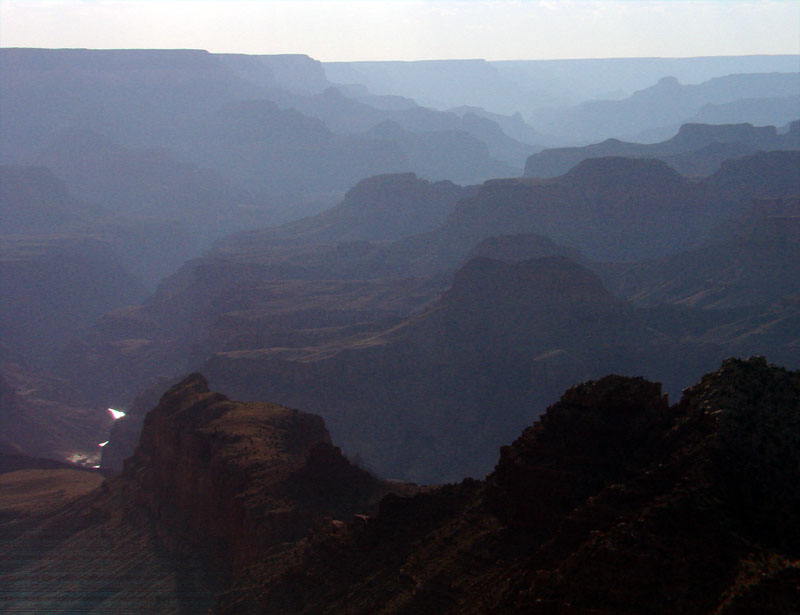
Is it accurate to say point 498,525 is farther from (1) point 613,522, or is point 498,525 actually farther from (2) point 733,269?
(2) point 733,269

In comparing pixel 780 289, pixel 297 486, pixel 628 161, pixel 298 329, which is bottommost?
pixel 297 486

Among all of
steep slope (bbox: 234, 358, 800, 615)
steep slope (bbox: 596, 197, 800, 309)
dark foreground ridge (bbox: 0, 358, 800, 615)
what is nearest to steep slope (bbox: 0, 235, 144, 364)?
steep slope (bbox: 596, 197, 800, 309)

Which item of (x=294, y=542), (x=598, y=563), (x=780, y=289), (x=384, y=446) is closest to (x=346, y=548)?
(x=294, y=542)

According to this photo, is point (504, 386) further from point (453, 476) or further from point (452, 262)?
point (452, 262)

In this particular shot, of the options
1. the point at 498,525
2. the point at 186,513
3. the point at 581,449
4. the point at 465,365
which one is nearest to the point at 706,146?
the point at 465,365

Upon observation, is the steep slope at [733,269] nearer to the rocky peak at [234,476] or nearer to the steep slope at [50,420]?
the steep slope at [50,420]

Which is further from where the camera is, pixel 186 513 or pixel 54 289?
pixel 54 289

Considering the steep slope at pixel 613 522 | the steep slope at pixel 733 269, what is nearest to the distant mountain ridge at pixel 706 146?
the steep slope at pixel 733 269
